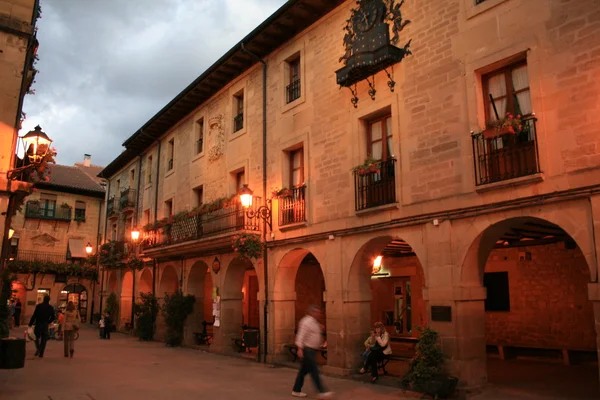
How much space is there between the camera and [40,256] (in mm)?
→ 35188

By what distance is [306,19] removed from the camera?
14312mm

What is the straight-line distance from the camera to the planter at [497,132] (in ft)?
28.5

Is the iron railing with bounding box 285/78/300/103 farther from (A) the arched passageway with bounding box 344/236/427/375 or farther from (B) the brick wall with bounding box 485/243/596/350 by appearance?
(B) the brick wall with bounding box 485/243/596/350

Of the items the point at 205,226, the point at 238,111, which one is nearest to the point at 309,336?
the point at 205,226

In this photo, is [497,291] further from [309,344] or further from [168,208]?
[168,208]

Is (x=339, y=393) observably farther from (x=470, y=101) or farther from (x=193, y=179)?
(x=193, y=179)

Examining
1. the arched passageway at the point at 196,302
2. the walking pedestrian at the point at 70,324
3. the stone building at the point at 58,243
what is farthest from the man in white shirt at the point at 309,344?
the stone building at the point at 58,243

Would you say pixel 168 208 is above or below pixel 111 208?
below

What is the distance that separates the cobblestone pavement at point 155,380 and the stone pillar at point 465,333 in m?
1.26

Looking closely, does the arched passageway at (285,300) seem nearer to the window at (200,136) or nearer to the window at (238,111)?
the window at (238,111)

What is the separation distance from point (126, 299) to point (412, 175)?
2124 cm

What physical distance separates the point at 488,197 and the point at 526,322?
642 centimetres

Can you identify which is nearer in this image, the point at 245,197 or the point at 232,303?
the point at 245,197

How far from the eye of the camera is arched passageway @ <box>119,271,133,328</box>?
27.5m
